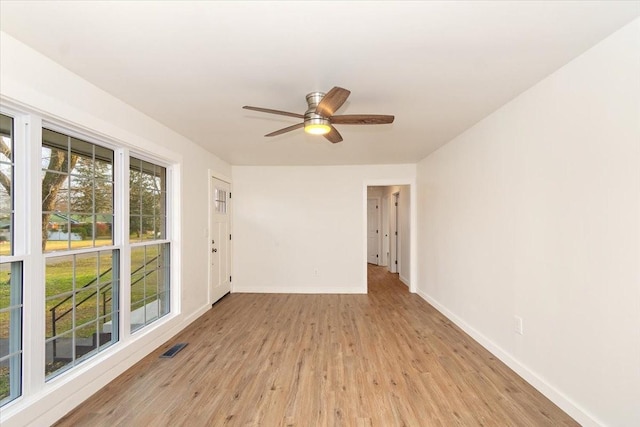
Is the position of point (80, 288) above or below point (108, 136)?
below

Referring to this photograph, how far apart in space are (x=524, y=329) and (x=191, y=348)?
3.09 m

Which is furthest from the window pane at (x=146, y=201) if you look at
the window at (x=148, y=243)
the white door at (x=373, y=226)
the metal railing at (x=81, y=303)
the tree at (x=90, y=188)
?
the white door at (x=373, y=226)

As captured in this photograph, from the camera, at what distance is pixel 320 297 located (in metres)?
5.08

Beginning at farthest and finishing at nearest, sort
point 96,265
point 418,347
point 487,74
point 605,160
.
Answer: point 418,347 → point 96,265 → point 487,74 → point 605,160

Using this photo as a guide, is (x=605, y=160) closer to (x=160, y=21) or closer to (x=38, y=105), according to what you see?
(x=160, y=21)

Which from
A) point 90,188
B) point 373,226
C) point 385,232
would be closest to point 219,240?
point 90,188

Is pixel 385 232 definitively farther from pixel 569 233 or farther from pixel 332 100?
pixel 332 100

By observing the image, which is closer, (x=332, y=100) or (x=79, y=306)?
(x=332, y=100)

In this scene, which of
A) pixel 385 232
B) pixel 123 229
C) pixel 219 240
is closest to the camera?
pixel 123 229

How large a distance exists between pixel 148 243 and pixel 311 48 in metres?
2.52

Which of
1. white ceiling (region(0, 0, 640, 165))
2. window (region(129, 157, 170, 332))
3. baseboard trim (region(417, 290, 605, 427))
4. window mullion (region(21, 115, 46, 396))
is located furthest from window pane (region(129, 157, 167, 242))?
baseboard trim (region(417, 290, 605, 427))

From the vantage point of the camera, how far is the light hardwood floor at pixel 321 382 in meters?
1.98

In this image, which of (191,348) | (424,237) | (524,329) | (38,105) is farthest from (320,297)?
(38,105)

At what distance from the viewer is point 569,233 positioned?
1.97 m
